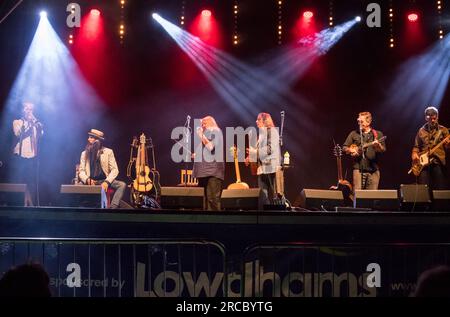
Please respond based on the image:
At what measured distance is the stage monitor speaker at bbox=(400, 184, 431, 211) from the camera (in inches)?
367

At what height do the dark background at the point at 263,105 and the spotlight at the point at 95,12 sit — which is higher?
the spotlight at the point at 95,12

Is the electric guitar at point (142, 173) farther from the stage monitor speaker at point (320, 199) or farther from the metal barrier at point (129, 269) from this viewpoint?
the metal barrier at point (129, 269)

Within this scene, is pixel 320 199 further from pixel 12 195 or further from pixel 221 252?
pixel 12 195

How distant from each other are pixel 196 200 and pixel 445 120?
329 inches

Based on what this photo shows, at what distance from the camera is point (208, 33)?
14.9 m

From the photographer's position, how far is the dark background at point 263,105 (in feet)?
48.8

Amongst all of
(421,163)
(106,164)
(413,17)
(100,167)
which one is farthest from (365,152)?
(100,167)

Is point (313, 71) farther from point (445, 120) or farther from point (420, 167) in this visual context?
point (420, 167)

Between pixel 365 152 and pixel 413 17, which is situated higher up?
pixel 413 17

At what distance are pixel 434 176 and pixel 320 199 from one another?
10.6 feet

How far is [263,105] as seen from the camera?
1531cm

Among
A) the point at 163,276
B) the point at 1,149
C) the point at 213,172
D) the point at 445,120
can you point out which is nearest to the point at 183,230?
the point at 163,276

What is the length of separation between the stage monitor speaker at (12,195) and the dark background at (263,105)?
5.96m

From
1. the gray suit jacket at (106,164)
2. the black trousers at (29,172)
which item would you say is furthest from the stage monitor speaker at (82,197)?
the gray suit jacket at (106,164)
